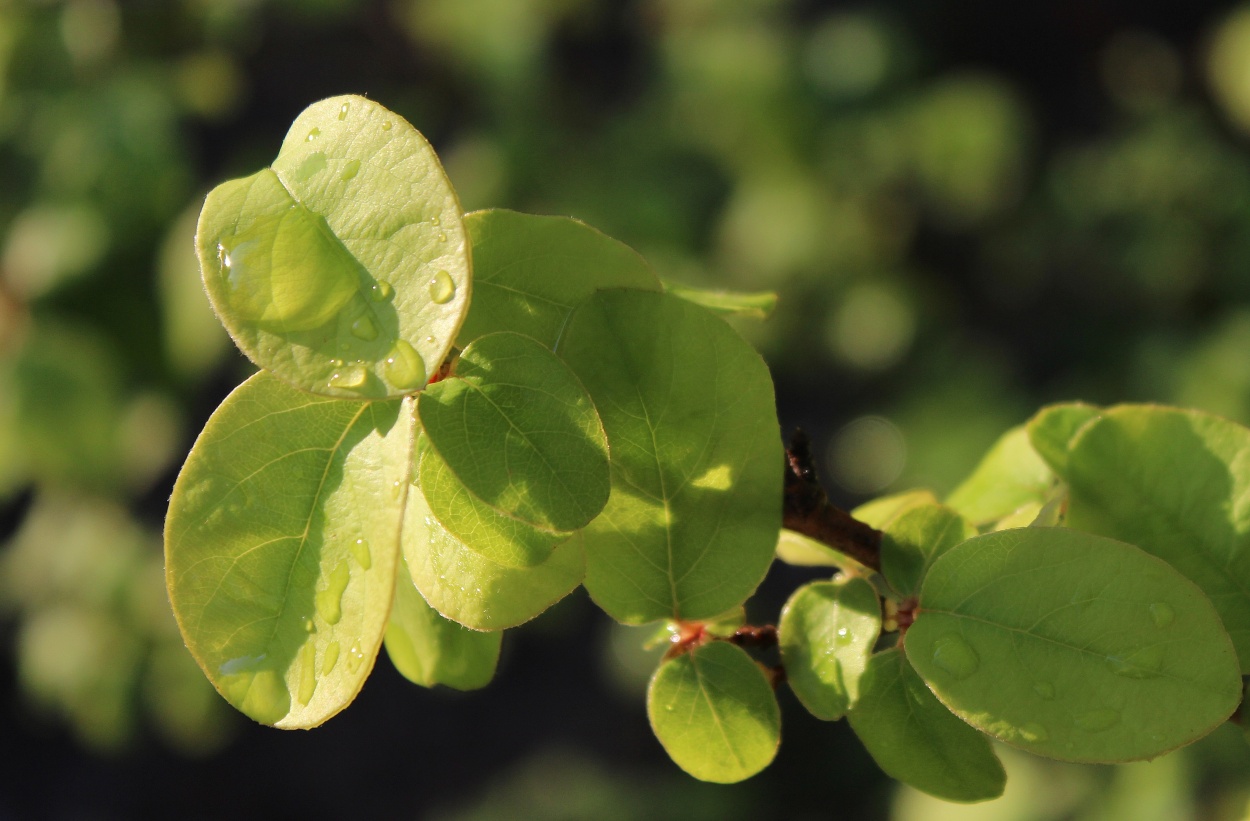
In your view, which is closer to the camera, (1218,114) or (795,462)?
(795,462)

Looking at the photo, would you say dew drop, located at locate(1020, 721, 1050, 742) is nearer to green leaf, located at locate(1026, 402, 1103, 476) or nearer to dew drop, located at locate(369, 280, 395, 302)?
green leaf, located at locate(1026, 402, 1103, 476)

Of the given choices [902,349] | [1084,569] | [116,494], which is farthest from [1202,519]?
[116,494]

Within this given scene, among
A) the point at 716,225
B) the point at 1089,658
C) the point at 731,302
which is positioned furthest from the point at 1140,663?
the point at 716,225

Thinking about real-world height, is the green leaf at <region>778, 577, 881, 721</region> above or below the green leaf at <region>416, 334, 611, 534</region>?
below

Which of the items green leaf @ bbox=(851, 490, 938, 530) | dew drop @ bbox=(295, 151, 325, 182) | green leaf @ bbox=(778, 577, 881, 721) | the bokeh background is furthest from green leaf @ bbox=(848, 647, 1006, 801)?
the bokeh background

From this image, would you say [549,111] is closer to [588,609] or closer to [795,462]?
[588,609]

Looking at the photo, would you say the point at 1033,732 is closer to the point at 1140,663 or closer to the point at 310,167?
the point at 1140,663
